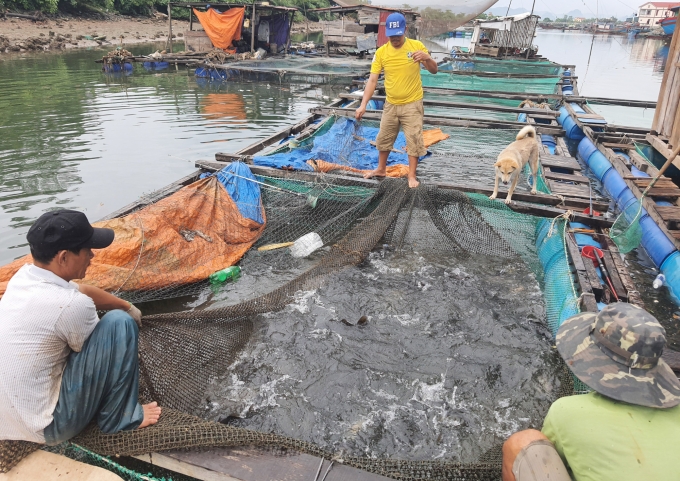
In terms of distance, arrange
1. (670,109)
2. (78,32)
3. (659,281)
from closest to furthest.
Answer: (659,281)
(670,109)
(78,32)

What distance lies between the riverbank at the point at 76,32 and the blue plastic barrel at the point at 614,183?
2847 centimetres

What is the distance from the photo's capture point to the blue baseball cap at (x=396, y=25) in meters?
5.68

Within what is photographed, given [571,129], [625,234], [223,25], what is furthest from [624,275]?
[223,25]

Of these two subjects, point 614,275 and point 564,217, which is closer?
point 614,275

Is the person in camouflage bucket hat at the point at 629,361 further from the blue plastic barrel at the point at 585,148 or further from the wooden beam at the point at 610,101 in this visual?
the wooden beam at the point at 610,101

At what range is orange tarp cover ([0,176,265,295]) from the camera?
14.9 ft

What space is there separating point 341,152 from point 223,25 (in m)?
20.8

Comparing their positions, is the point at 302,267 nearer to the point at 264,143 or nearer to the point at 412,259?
the point at 412,259

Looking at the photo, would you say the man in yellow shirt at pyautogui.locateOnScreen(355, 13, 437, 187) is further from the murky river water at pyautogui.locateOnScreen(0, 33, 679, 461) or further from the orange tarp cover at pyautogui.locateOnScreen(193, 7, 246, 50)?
the orange tarp cover at pyautogui.locateOnScreen(193, 7, 246, 50)

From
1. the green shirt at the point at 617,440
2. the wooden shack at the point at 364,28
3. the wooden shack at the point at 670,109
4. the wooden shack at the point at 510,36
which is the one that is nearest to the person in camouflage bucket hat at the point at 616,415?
the green shirt at the point at 617,440

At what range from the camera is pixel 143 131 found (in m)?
12.4

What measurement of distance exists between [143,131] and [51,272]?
11.3m

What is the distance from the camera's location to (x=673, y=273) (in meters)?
5.40

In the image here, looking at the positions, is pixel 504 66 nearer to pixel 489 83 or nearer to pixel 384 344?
pixel 489 83
